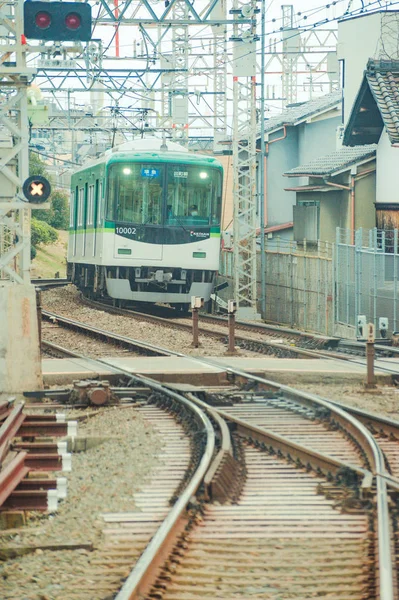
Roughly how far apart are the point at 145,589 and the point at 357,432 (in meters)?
4.68

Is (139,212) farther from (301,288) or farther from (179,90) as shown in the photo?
(179,90)

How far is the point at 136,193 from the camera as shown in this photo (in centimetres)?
2509

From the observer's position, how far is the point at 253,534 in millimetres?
6867

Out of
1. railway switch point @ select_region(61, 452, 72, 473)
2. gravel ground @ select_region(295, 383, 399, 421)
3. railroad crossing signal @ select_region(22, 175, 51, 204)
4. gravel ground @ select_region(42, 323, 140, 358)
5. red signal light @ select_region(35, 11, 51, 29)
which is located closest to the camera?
railway switch point @ select_region(61, 452, 72, 473)

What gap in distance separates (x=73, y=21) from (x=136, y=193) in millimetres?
12336

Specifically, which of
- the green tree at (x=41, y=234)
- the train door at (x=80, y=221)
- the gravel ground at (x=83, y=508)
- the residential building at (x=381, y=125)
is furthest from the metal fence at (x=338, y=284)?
the green tree at (x=41, y=234)

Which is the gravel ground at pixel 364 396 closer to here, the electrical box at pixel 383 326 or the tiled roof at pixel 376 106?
the electrical box at pixel 383 326

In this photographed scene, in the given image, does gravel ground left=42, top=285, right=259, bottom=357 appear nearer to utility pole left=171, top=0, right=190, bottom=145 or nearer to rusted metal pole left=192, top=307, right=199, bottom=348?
rusted metal pole left=192, top=307, right=199, bottom=348

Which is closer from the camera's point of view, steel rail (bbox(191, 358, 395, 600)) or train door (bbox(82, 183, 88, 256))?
steel rail (bbox(191, 358, 395, 600))

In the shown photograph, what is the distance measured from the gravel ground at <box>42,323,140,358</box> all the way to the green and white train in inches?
110

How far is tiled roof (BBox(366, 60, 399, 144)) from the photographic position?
22048 mm

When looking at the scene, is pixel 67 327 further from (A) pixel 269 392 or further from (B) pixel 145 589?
(B) pixel 145 589

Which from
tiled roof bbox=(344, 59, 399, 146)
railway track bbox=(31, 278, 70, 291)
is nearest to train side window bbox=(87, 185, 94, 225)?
tiled roof bbox=(344, 59, 399, 146)

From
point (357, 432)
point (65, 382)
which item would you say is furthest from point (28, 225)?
point (357, 432)
